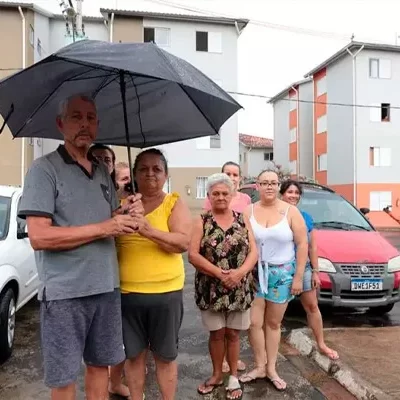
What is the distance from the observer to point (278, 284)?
3.77 meters

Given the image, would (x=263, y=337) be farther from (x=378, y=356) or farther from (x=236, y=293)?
(x=378, y=356)

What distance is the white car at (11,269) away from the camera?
4.38 metres

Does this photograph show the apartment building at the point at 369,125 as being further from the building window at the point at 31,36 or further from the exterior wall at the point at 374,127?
the building window at the point at 31,36

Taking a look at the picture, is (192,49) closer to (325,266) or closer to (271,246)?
(325,266)

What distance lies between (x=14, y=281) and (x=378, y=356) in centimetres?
377

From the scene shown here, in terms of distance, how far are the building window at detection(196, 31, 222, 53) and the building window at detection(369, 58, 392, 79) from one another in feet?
29.8

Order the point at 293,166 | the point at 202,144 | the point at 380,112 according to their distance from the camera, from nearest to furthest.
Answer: the point at 202,144, the point at 380,112, the point at 293,166

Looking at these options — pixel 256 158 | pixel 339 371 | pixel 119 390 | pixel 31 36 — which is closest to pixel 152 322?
pixel 119 390

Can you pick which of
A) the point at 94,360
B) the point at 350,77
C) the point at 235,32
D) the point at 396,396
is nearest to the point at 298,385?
the point at 396,396

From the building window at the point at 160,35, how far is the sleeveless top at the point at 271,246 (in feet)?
69.2

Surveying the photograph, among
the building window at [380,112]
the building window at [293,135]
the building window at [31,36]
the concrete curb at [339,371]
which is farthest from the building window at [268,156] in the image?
the concrete curb at [339,371]

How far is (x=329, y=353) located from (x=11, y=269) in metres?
3.26

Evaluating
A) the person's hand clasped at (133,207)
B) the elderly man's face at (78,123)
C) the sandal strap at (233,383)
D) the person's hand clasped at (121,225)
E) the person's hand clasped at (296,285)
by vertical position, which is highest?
the elderly man's face at (78,123)

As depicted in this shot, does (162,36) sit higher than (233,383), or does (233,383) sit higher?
(162,36)
